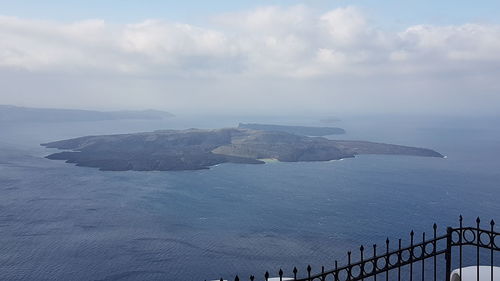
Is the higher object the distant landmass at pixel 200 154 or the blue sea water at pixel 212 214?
the distant landmass at pixel 200 154

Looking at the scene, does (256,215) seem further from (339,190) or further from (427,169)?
(427,169)

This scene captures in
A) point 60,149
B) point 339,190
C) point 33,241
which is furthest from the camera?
point 60,149

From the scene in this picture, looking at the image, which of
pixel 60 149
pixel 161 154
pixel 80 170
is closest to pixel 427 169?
pixel 161 154

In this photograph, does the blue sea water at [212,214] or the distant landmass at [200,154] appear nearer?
the blue sea water at [212,214]

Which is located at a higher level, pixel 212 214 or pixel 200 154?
pixel 200 154

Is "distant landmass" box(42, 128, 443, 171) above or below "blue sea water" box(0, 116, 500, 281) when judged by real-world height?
above

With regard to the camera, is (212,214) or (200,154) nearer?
(212,214)

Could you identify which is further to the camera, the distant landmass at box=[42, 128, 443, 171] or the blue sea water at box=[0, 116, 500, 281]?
the distant landmass at box=[42, 128, 443, 171]

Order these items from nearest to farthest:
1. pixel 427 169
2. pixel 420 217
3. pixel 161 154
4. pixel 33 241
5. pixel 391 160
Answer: pixel 33 241 < pixel 420 217 < pixel 427 169 < pixel 391 160 < pixel 161 154
